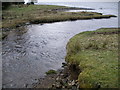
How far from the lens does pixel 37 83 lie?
14.3 meters

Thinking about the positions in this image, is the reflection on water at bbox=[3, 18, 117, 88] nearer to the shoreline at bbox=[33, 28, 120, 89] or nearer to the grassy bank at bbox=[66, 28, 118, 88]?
the shoreline at bbox=[33, 28, 120, 89]

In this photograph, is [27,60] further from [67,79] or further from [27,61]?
[67,79]

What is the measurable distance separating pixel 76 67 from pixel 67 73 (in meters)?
1.22

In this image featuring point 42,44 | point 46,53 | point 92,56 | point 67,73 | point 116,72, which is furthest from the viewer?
point 42,44

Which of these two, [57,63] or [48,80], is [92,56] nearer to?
[57,63]

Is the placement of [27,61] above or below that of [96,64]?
below

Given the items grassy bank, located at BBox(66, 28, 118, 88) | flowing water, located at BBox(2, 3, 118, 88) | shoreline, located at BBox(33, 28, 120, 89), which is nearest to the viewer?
grassy bank, located at BBox(66, 28, 118, 88)

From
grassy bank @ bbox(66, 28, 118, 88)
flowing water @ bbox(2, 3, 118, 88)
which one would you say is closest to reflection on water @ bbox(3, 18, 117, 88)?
flowing water @ bbox(2, 3, 118, 88)

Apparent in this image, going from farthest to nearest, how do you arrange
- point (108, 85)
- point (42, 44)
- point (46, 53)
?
1. point (42, 44)
2. point (46, 53)
3. point (108, 85)

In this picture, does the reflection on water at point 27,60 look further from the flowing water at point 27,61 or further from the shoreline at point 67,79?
the shoreline at point 67,79

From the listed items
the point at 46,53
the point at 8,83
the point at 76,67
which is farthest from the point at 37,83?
the point at 46,53

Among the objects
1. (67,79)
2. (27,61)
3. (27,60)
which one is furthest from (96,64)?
(27,60)

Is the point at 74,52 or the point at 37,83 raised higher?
the point at 74,52

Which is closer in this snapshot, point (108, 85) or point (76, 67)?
point (108, 85)
